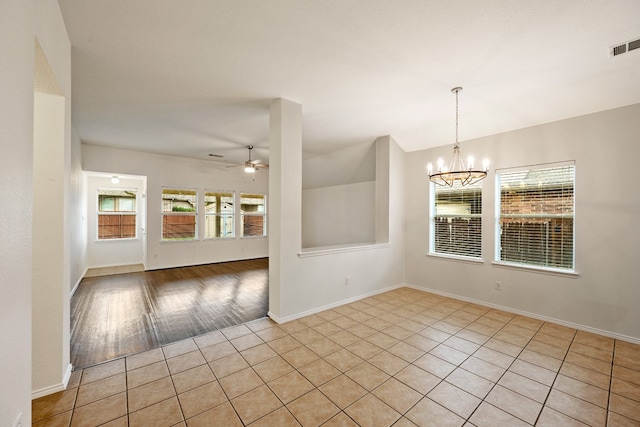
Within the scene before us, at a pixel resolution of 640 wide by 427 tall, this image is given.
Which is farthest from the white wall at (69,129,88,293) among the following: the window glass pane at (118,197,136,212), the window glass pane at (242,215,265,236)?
the window glass pane at (242,215,265,236)

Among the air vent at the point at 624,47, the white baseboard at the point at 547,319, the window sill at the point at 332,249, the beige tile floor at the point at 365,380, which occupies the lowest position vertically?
the beige tile floor at the point at 365,380

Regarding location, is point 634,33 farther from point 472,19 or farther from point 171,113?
point 171,113

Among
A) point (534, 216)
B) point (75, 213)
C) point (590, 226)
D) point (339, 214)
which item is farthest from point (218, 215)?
point (590, 226)

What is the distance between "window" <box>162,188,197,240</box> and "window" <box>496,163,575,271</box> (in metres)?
7.15

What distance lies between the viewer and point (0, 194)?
3.51ft

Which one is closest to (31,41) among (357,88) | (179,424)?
(179,424)

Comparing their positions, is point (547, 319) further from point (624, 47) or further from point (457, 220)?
point (624, 47)

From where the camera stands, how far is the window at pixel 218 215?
741cm

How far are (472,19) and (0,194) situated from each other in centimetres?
306

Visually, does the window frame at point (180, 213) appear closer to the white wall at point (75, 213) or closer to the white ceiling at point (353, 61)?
the white wall at point (75, 213)

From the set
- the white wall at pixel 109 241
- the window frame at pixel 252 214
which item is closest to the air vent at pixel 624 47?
the window frame at pixel 252 214

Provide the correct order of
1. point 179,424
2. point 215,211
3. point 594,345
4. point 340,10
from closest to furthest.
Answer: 1. point 179,424
2. point 340,10
3. point 594,345
4. point 215,211

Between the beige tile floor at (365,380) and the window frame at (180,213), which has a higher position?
the window frame at (180,213)

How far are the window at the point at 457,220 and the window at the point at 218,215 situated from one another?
577 cm
